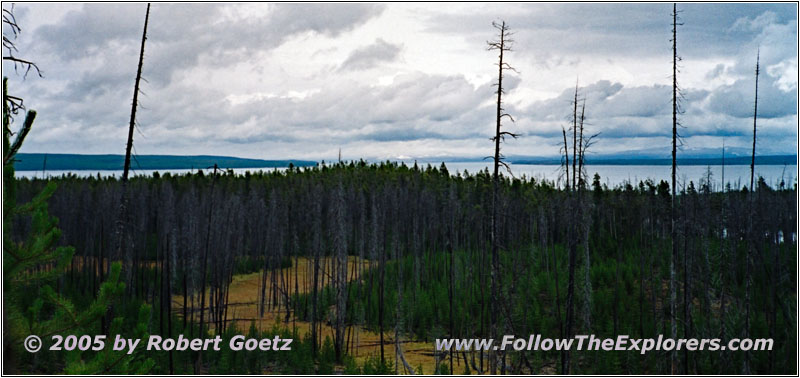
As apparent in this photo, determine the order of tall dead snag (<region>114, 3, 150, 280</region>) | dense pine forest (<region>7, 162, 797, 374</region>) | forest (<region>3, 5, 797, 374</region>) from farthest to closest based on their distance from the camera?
dense pine forest (<region>7, 162, 797, 374</region>)
tall dead snag (<region>114, 3, 150, 280</region>)
forest (<region>3, 5, 797, 374</region>)

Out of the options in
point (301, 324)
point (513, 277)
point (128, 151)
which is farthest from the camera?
point (301, 324)

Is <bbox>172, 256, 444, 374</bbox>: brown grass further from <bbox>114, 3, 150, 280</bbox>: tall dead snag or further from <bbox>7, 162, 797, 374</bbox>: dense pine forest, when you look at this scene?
<bbox>114, 3, 150, 280</bbox>: tall dead snag

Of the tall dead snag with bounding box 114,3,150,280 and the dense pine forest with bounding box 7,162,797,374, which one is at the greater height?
the tall dead snag with bounding box 114,3,150,280

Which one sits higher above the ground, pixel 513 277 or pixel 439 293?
pixel 513 277

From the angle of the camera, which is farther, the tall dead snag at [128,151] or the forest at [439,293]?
the tall dead snag at [128,151]

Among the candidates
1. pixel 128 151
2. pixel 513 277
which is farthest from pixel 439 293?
pixel 128 151

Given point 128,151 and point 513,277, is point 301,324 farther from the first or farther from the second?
point 128,151

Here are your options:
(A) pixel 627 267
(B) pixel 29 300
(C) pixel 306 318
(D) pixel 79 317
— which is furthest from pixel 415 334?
(D) pixel 79 317

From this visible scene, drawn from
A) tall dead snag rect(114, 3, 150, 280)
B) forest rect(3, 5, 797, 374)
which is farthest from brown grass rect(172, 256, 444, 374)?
tall dead snag rect(114, 3, 150, 280)

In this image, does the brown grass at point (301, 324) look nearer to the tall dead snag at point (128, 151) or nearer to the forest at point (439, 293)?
the forest at point (439, 293)

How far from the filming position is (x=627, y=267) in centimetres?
2780

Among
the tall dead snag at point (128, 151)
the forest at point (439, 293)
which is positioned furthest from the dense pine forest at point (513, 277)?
the tall dead snag at point (128, 151)

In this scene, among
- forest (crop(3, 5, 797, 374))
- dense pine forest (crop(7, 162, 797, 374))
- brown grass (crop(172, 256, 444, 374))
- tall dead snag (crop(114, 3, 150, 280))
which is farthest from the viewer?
brown grass (crop(172, 256, 444, 374))

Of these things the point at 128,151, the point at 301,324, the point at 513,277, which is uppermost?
the point at 128,151
